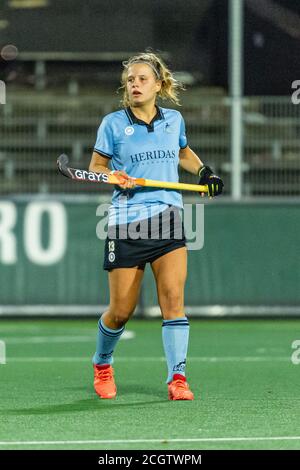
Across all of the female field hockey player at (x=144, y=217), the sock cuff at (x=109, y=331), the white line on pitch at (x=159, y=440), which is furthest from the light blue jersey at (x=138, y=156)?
the white line on pitch at (x=159, y=440)

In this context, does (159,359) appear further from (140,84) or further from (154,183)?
(140,84)

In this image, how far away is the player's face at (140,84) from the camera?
738 cm

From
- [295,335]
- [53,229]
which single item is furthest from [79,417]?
[53,229]

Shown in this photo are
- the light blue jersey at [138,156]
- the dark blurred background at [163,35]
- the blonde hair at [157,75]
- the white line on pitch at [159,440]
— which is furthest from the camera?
the dark blurred background at [163,35]

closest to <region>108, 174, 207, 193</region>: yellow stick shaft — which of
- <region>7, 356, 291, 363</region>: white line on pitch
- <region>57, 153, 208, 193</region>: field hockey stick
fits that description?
<region>57, 153, 208, 193</region>: field hockey stick

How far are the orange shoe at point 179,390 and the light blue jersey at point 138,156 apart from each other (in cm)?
96

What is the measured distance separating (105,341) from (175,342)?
1.54ft

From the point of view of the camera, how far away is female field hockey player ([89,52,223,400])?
728 centimetres

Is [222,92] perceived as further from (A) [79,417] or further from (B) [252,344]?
(A) [79,417]

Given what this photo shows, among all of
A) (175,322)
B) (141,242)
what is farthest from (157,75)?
(175,322)

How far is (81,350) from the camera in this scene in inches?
422

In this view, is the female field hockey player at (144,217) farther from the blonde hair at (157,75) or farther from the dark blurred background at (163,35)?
the dark blurred background at (163,35)

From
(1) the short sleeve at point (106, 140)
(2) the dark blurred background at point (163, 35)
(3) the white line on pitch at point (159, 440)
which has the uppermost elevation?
(2) the dark blurred background at point (163, 35)

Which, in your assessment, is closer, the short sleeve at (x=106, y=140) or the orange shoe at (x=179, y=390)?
the orange shoe at (x=179, y=390)
